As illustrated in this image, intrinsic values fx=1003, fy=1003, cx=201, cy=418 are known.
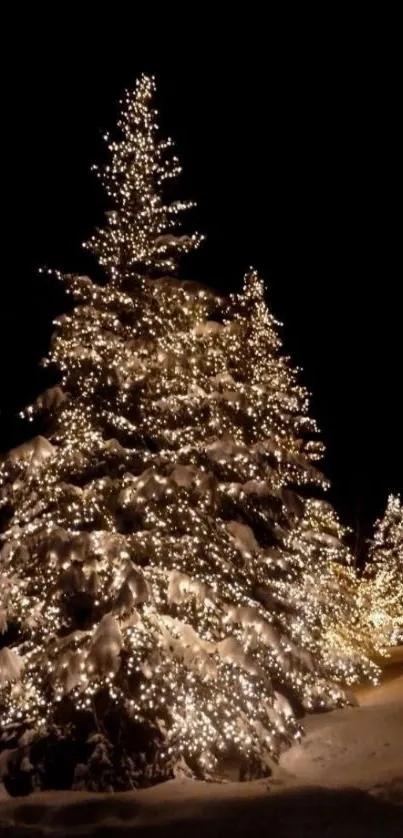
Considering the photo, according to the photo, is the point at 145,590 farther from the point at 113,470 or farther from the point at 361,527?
the point at 361,527

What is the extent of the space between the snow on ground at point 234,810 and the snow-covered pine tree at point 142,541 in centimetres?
77

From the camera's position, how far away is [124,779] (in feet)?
38.0

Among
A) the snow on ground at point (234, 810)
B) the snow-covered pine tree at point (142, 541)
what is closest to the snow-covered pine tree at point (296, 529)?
the snow-covered pine tree at point (142, 541)

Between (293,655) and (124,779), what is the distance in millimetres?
3013

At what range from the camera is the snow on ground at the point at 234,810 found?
9.00 meters

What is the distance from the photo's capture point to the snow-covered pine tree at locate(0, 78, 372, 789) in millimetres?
11688

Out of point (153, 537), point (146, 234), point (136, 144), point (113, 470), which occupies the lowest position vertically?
point (153, 537)

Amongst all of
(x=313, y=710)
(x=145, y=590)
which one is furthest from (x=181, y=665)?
(x=313, y=710)

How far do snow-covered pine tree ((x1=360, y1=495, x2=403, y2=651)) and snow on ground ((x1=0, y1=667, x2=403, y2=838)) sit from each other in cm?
1826

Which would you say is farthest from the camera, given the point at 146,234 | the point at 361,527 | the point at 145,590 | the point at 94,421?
the point at 361,527

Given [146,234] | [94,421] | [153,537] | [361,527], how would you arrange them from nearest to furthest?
1. [153,537]
2. [94,421]
3. [146,234]
4. [361,527]

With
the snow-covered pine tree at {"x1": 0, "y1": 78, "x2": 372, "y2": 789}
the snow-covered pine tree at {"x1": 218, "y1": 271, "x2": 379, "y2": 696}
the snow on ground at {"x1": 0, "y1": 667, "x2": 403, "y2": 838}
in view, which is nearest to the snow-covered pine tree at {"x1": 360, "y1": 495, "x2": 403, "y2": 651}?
the snow-covered pine tree at {"x1": 218, "y1": 271, "x2": 379, "y2": 696}

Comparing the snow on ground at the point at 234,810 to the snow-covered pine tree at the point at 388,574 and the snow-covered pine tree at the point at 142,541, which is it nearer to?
the snow-covered pine tree at the point at 142,541

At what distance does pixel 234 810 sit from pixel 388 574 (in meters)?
25.9
